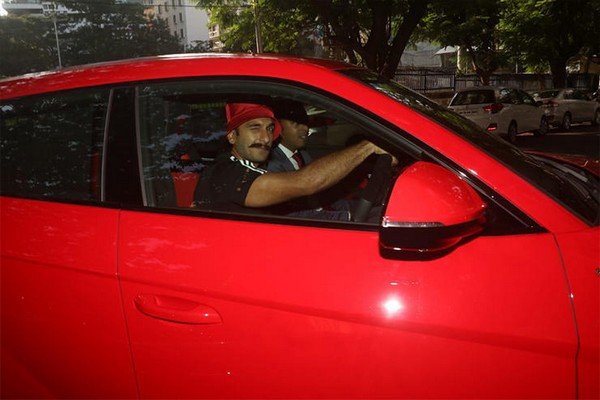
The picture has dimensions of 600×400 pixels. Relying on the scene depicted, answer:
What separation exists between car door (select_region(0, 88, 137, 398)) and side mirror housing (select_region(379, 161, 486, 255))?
87 cm

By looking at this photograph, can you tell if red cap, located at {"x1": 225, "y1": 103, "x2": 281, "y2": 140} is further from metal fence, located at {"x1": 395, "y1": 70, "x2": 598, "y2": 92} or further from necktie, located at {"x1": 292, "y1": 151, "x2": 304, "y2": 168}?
metal fence, located at {"x1": 395, "y1": 70, "x2": 598, "y2": 92}

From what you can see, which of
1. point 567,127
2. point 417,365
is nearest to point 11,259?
point 417,365

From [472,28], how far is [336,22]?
10.6 m

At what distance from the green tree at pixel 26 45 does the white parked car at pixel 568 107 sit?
39533 mm

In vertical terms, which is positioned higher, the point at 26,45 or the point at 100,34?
the point at 100,34

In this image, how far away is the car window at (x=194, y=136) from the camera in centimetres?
166

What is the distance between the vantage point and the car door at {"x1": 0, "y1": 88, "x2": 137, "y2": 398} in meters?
1.58

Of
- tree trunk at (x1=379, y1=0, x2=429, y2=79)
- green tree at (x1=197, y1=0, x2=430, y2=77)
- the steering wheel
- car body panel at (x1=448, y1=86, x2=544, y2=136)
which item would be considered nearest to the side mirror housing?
the steering wheel

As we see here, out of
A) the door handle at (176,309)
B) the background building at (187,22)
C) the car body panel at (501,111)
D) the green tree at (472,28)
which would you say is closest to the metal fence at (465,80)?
the green tree at (472,28)

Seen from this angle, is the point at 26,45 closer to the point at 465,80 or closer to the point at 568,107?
the point at 465,80

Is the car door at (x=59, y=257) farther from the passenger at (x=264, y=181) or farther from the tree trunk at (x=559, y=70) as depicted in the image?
the tree trunk at (x=559, y=70)

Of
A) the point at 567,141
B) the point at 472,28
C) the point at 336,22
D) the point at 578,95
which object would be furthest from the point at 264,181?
the point at 472,28

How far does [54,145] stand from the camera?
1.86 m

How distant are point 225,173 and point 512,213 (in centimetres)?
103
